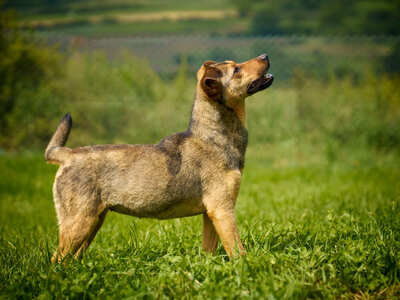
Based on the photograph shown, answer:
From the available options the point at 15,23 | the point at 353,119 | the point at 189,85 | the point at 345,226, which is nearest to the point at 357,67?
the point at 353,119

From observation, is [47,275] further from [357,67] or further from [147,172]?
[357,67]

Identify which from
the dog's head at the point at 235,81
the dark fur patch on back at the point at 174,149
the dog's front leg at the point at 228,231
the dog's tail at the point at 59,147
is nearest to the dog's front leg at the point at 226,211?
the dog's front leg at the point at 228,231

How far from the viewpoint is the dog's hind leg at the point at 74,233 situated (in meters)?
3.07

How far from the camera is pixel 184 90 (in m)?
9.31

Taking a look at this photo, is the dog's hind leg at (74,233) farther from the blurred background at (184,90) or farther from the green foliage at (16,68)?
the green foliage at (16,68)

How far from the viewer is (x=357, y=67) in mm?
9422

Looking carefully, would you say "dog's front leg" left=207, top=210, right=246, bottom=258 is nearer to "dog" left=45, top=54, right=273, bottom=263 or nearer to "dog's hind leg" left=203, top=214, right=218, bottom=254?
"dog" left=45, top=54, right=273, bottom=263

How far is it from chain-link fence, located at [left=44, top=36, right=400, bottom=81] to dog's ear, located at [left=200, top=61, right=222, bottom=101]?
6.08 meters

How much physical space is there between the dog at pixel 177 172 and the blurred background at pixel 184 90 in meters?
5.62

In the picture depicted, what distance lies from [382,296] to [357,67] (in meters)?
7.44

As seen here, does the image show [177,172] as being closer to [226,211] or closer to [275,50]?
[226,211]

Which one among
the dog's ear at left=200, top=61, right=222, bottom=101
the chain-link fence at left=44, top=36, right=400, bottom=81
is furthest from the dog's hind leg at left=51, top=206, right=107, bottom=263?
the chain-link fence at left=44, top=36, right=400, bottom=81

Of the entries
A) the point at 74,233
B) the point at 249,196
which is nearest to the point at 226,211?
the point at 74,233

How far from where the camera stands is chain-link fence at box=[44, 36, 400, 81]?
9344 millimetres
